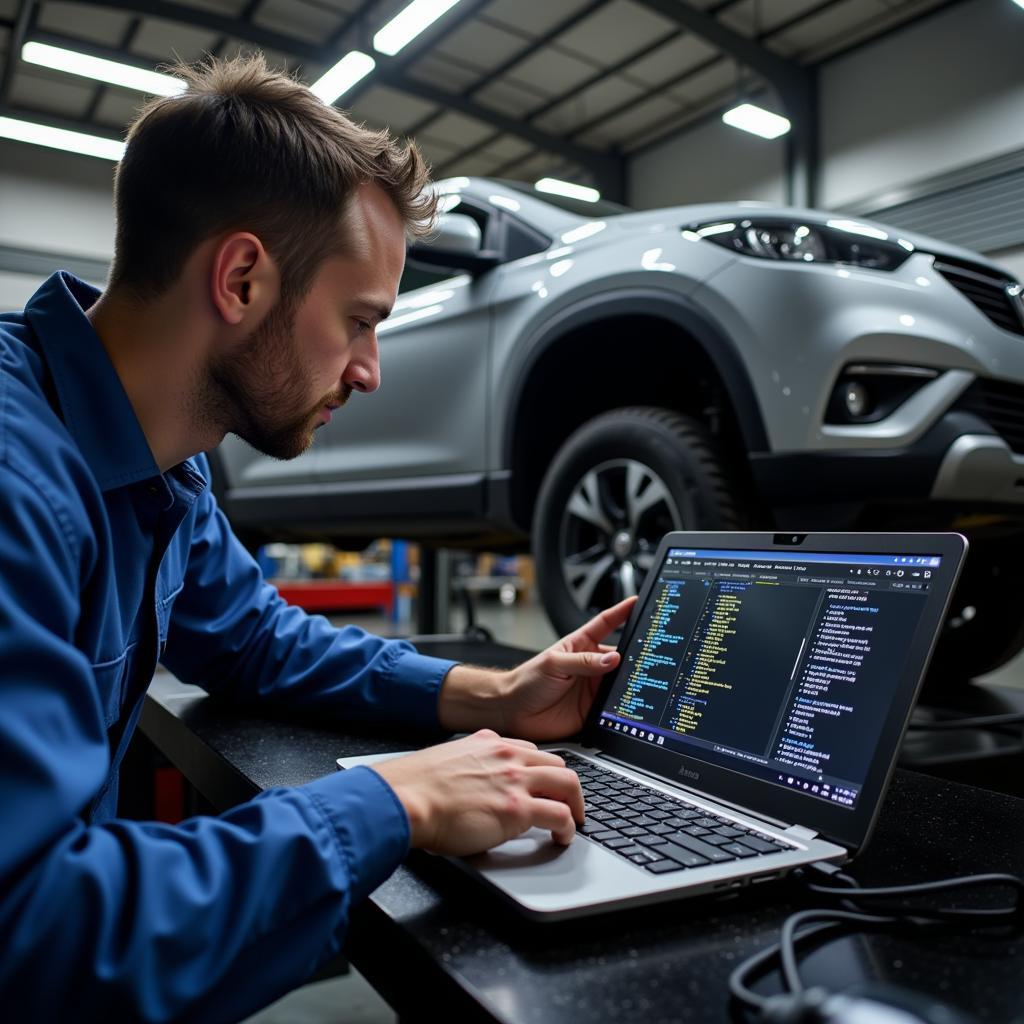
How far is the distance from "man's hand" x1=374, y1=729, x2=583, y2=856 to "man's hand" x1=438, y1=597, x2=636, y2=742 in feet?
0.88

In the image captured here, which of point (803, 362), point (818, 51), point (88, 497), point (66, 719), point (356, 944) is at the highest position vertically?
point (818, 51)

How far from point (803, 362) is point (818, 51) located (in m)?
6.95

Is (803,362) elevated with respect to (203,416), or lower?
elevated

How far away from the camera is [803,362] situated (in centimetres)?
169

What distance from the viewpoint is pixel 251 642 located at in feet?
3.56

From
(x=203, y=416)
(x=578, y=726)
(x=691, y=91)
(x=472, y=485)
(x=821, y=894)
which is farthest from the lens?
(x=691, y=91)

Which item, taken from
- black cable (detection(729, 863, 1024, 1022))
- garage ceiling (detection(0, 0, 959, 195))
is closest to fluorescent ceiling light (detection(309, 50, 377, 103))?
garage ceiling (detection(0, 0, 959, 195))

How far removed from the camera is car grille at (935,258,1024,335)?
1852mm

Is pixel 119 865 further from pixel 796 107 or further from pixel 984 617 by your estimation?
pixel 796 107

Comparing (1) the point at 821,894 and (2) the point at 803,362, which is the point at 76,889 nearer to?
(1) the point at 821,894

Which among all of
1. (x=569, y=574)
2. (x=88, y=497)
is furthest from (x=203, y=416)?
(x=569, y=574)

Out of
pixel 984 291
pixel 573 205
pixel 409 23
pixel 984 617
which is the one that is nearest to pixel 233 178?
pixel 984 291

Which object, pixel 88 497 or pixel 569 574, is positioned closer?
pixel 88 497

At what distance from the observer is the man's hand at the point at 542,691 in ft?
2.89
